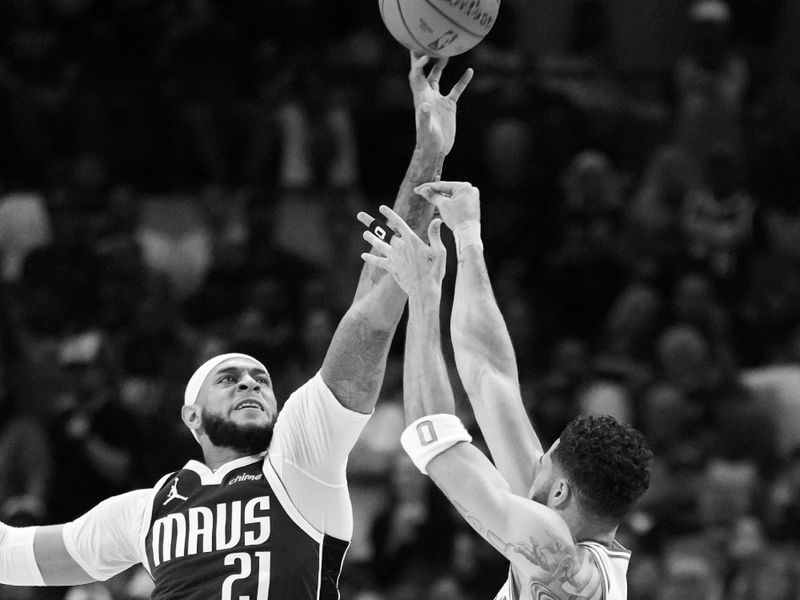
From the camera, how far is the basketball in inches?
217

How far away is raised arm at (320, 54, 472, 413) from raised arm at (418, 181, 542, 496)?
460 millimetres

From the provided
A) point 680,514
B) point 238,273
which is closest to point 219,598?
point 680,514

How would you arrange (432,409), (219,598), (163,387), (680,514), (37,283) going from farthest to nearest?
(37,283) → (163,387) → (680,514) → (219,598) → (432,409)

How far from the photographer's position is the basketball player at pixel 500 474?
4203 millimetres

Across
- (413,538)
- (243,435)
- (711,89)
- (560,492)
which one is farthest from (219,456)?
(711,89)

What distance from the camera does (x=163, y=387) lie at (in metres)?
9.72

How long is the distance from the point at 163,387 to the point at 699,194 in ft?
14.2

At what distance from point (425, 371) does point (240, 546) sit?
128 cm

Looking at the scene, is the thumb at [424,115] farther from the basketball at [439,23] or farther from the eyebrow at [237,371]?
the eyebrow at [237,371]

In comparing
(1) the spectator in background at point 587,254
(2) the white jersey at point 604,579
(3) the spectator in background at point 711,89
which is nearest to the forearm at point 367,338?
(2) the white jersey at point 604,579

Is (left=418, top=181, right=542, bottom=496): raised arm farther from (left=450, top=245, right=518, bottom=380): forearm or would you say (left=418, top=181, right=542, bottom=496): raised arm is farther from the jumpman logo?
the jumpman logo

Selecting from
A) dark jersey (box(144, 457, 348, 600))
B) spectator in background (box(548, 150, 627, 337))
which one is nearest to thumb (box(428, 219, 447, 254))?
dark jersey (box(144, 457, 348, 600))

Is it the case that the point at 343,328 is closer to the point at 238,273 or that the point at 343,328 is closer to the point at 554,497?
the point at 554,497

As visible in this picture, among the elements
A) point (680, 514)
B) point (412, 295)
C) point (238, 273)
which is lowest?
point (680, 514)
